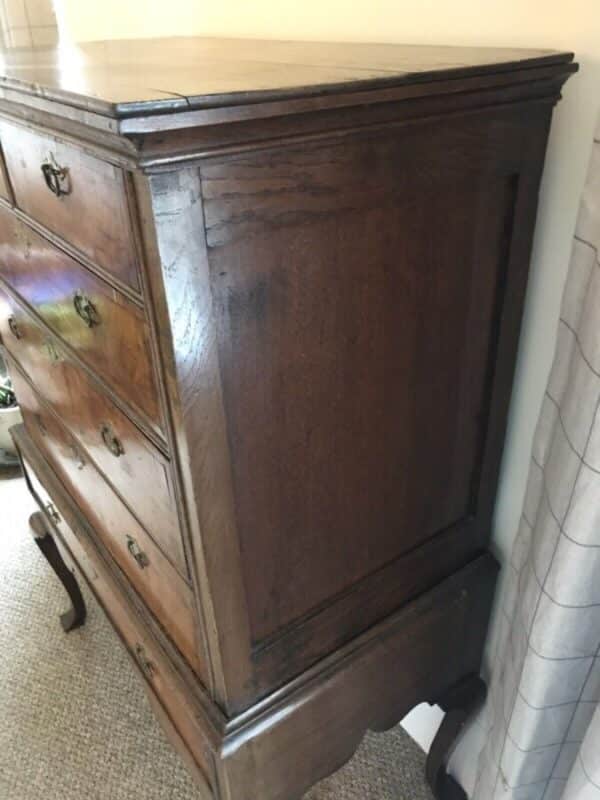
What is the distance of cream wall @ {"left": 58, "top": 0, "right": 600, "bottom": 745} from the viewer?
2.27 feet

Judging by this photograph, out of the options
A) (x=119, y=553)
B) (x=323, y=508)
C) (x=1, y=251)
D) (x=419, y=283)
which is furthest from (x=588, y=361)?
(x=1, y=251)

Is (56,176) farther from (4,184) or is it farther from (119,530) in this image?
(119,530)

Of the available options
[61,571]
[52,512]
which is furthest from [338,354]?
[61,571]

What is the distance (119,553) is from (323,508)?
16.5 inches

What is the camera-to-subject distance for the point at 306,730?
0.85m

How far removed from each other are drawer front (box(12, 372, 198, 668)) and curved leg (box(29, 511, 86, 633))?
226 millimetres

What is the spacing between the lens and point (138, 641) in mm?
1025

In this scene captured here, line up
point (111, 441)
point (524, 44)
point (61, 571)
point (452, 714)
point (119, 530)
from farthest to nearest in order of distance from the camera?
point (61, 571) → point (452, 714) → point (119, 530) → point (111, 441) → point (524, 44)

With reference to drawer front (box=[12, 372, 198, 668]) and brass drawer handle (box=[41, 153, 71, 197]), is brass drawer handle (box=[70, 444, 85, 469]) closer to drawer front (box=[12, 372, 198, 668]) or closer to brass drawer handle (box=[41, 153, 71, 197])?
drawer front (box=[12, 372, 198, 668])

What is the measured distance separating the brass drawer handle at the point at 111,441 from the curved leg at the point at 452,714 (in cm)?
67

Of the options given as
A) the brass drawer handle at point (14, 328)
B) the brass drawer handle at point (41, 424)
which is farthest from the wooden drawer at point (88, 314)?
the brass drawer handle at point (41, 424)

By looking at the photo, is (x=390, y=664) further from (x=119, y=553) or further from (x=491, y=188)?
(x=491, y=188)

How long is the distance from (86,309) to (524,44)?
56 centimetres

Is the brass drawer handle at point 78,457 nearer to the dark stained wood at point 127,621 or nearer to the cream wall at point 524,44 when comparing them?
the dark stained wood at point 127,621
